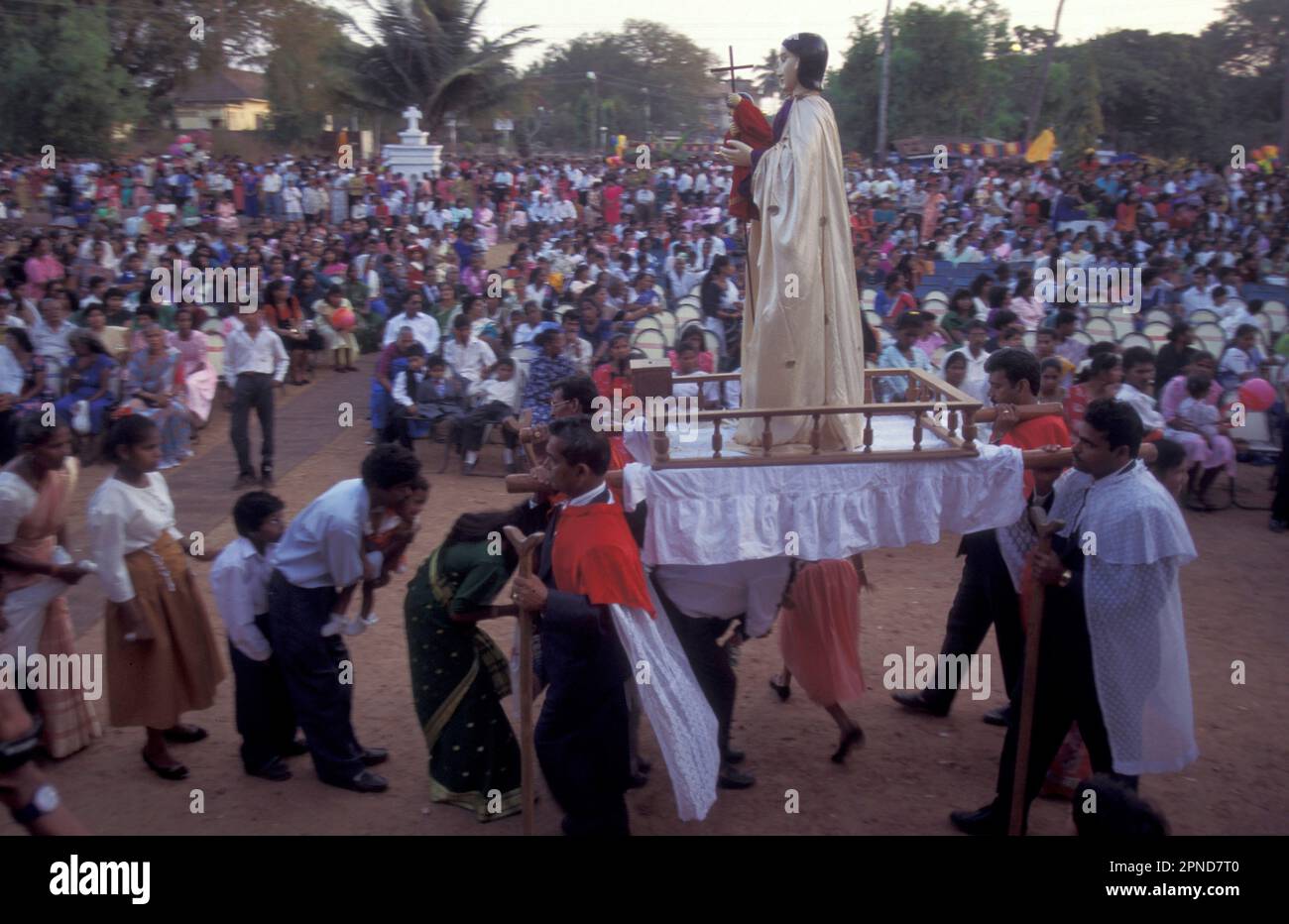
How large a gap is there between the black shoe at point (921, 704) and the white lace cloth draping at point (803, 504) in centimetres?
163

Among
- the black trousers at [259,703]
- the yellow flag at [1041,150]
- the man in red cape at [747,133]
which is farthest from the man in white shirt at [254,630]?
the yellow flag at [1041,150]

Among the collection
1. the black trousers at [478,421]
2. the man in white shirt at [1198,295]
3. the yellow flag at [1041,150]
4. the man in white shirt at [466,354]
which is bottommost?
the black trousers at [478,421]

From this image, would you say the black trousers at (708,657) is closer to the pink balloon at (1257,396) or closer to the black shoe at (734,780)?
the black shoe at (734,780)

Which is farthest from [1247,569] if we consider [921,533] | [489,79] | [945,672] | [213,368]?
[489,79]

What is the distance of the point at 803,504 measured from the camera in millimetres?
4438

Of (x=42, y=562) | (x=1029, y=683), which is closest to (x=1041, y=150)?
(x=1029, y=683)

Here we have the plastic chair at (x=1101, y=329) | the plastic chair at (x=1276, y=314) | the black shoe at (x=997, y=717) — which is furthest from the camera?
the plastic chair at (x=1276, y=314)

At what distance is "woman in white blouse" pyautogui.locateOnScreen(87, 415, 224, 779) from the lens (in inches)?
189

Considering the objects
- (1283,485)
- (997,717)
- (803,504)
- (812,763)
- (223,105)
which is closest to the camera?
(803,504)

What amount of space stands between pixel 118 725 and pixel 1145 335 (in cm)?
1040

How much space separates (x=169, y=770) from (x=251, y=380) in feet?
17.7

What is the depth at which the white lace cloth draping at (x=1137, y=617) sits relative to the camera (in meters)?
4.10

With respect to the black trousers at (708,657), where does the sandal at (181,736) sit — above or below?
below

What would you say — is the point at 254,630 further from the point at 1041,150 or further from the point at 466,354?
the point at 1041,150
